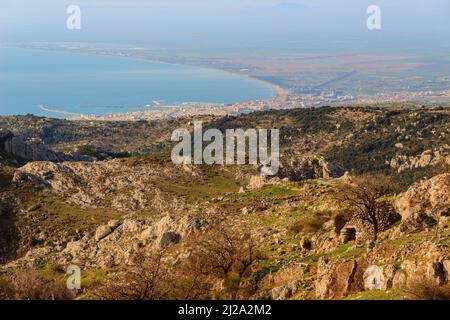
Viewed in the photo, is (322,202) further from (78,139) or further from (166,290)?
(78,139)

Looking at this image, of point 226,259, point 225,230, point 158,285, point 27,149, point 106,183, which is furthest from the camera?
point 27,149

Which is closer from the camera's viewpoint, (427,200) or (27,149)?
(427,200)

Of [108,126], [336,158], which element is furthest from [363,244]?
[108,126]

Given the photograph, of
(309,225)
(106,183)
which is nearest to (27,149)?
(106,183)

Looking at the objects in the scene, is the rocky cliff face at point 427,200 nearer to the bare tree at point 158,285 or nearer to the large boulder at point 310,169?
the bare tree at point 158,285

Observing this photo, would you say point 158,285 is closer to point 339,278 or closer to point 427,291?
point 339,278

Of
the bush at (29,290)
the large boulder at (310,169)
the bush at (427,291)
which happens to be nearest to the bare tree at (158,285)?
the bush at (29,290)

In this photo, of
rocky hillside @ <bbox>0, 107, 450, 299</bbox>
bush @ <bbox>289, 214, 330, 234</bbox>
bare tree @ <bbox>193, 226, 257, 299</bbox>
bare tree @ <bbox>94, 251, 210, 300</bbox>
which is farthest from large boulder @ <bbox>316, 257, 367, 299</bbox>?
bush @ <bbox>289, 214, 330, 234</bbox>
